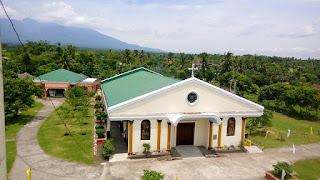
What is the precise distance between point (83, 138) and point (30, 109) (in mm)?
13828

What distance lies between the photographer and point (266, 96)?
35.6 meters

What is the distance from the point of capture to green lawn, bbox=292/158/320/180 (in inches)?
585

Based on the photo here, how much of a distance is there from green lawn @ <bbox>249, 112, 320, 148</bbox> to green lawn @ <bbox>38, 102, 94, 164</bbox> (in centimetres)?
1384

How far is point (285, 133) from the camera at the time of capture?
23.8 meters

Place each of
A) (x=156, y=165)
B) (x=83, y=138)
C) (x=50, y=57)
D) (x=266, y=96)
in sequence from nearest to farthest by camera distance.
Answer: (x=156, y=165) < (x=83, y=138) < (x=266, y=96) < (x=50, y=57)

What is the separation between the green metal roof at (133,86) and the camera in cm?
1827

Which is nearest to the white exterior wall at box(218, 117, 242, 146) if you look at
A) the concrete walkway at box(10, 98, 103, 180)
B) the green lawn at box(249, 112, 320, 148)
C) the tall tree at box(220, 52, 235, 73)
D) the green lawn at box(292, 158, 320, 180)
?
the green lawn at box(249, 112, 320, 148)

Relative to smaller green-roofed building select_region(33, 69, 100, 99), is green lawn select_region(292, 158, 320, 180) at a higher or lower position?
lower

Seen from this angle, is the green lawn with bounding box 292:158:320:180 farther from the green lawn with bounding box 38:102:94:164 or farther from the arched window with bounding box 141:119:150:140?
the green lawn with bounding box 38:102:94:164

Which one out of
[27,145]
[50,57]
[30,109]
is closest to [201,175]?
[27,145]

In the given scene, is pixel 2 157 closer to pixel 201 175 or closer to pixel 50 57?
pixel 201 175

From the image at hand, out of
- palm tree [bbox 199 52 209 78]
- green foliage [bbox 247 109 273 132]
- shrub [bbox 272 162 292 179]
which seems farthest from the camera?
palm tree [bbox 199 52 209 78]

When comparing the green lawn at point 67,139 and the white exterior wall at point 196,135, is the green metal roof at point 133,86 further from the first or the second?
the green lawn at point 67,139

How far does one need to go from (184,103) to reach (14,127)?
16.1 meters
